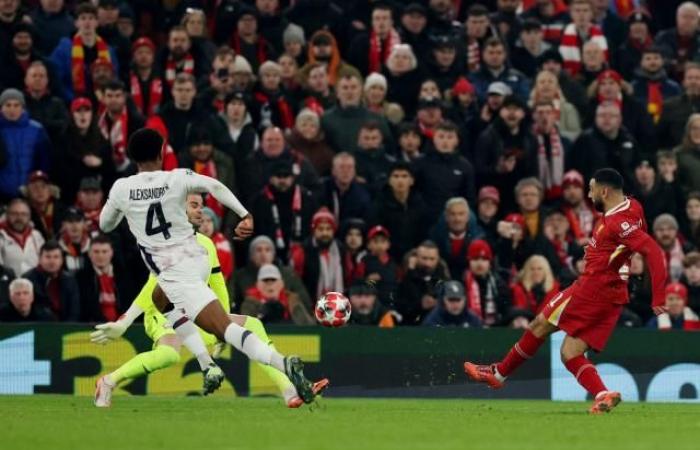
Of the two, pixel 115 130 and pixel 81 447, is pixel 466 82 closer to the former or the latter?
pixel 115 130

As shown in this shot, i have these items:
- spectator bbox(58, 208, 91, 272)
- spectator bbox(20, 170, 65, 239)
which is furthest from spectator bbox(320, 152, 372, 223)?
spectator bbox(20, 170, 65, 239)

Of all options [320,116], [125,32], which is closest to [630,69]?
[320,116]

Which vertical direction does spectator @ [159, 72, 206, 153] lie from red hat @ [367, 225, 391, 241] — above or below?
above

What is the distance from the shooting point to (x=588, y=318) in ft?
50.7

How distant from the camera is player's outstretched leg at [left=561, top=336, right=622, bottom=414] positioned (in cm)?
1508

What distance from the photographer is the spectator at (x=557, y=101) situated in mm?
22422

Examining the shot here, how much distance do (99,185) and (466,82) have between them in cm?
519

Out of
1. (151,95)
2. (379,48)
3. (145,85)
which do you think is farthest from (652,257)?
(379,48)

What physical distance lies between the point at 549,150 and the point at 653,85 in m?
2.38

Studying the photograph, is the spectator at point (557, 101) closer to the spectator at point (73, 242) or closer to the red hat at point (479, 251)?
Answer: the red hat at point (479, 251)

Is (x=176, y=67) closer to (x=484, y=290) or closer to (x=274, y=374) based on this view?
(x=484, y=290)

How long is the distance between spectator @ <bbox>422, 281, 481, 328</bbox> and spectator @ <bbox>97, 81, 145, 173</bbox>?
3.99 meters

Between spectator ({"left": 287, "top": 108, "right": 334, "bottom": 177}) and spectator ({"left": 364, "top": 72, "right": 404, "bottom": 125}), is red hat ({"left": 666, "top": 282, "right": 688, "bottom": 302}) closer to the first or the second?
spectator ({"left": 364, "top": 72, "right": 404, "bottom": 125})

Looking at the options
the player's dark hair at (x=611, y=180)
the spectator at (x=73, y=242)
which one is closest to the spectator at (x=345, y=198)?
the spectator at (x=73, y=242)
